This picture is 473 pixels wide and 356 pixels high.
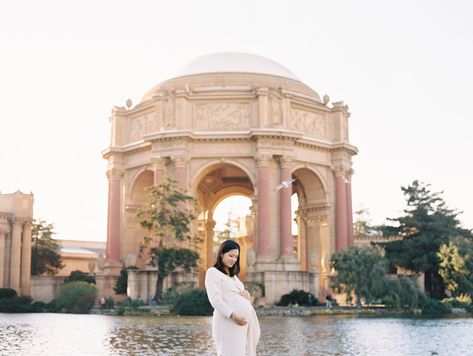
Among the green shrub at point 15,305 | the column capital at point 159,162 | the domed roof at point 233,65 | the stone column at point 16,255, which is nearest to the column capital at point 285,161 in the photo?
the domed roof at point 233,65

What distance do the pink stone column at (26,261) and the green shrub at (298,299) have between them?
20.9 meters

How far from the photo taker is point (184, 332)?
20062mm

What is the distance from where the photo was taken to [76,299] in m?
41.1

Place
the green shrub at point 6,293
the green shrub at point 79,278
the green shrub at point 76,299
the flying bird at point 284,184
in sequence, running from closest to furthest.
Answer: the green shrub at point 76,299 → the green shrub at point 6,293 → the flying bird at point 284,184 → the green shrub at point 79,278

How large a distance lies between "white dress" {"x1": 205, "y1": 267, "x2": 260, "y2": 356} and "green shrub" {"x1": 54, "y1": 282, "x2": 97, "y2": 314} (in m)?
35.3

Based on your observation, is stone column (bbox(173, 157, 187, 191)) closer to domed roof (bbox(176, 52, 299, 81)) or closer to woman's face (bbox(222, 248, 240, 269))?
domed roof (bbox(176, 52, 299, 81))

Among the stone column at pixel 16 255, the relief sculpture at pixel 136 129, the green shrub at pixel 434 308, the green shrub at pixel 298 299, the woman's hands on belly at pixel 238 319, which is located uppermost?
the relief sculpture at pixel 136 129

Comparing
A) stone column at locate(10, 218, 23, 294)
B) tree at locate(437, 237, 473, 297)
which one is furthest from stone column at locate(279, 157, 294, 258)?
stone column at locate(10, 218, 23, 294)

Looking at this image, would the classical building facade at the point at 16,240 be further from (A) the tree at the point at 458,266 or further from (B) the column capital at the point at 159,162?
(A) the tree at the point at 458,266

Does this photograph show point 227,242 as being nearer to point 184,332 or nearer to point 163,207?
point 184,332

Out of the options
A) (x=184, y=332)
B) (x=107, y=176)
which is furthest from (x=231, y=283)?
(x=107, y=176)

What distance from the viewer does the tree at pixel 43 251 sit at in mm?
60406

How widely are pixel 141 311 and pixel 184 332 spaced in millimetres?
16114

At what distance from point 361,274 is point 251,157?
13.9 m
